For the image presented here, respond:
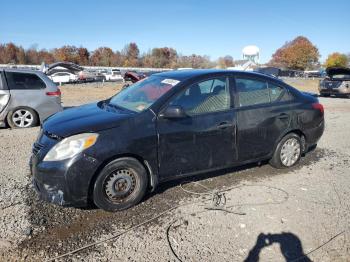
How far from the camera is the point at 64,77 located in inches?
1617

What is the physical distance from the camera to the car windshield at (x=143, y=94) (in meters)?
4.50

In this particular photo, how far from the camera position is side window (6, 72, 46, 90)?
8836mm

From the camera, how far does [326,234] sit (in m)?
3.65

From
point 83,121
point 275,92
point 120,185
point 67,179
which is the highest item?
point 275,92

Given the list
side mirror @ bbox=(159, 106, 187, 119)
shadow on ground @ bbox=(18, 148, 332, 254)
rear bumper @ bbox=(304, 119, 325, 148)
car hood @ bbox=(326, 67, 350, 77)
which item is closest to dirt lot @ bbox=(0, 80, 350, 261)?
shadow on ground @ bbox=(18, 148, 332, 254)

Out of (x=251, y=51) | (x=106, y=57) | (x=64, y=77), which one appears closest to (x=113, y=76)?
(x=64, y=77)

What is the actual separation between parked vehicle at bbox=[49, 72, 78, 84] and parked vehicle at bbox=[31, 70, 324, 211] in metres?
37.4

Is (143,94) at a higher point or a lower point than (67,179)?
higher

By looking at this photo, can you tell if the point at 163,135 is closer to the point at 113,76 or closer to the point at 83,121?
the point at 83,121

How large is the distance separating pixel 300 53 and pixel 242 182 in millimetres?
96294

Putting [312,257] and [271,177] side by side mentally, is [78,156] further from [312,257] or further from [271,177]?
[271,177]

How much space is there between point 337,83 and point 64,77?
103ft

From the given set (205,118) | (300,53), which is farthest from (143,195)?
(300,53)

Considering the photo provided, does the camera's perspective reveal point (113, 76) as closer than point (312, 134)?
No
